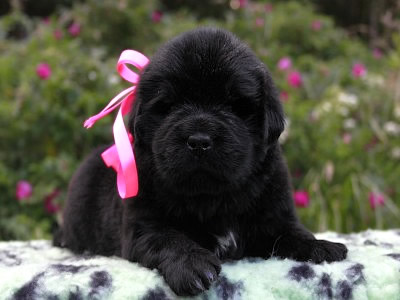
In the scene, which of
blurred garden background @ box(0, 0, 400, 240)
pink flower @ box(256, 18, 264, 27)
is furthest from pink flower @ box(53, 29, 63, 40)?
pink flower @ box(256, 18, 264, 27)

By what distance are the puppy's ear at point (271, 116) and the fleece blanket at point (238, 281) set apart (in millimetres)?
525

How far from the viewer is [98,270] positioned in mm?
2242

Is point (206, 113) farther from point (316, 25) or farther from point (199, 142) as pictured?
point (316, 25)

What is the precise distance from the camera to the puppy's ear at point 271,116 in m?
2.34

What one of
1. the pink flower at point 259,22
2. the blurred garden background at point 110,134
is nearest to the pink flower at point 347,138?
the blurred garden background at point 110,134

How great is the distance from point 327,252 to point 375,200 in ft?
7.50

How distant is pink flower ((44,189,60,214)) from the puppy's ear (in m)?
2.73

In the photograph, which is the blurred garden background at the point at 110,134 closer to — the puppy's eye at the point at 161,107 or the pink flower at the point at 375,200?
the pink flower at the point at 375,200

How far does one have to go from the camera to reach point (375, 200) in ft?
14.6

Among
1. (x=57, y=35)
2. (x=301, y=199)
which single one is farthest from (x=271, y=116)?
(x=57, y=35)

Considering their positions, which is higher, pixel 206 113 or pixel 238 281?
pixel 206 113

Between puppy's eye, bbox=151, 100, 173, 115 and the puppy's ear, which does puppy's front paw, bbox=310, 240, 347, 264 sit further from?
puppy's eye, bbox=151, 100, 173, 115

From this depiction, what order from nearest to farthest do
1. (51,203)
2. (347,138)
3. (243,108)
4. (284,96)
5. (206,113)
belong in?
(206,113), (243,108), (51,203), (347,138), (284,96)

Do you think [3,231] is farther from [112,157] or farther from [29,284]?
[29,284]
